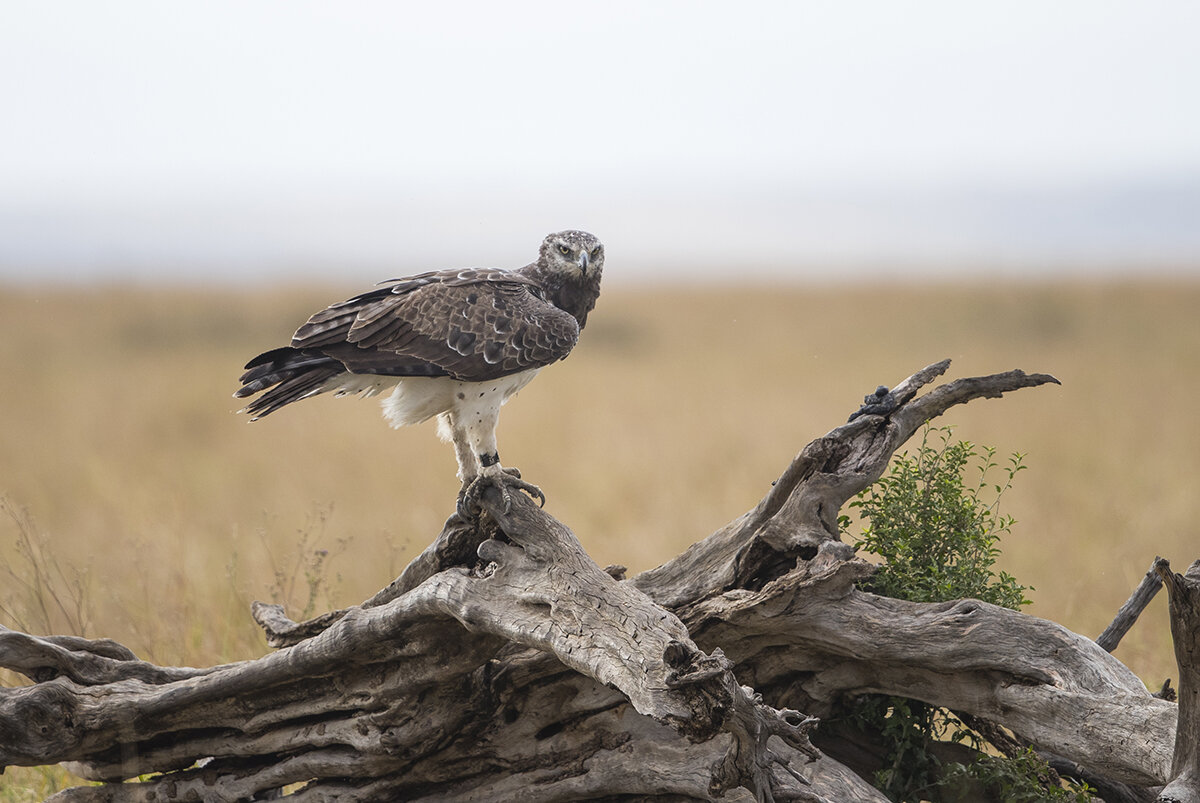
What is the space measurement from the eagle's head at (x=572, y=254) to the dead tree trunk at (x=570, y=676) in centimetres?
168

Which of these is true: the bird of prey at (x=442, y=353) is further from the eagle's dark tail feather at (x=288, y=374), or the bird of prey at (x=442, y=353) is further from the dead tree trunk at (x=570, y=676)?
the dead tree trunk at (x=570, y=676)

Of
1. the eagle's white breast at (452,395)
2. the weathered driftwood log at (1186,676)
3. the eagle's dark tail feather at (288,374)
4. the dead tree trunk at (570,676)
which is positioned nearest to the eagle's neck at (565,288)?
the eagle's white breast at (452,395)

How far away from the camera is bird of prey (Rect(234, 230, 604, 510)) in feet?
18.0

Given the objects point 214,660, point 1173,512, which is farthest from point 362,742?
point 1173,512

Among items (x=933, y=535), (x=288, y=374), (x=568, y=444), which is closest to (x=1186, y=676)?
(x=933, y=535)

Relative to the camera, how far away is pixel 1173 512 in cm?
1330

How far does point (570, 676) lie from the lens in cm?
481

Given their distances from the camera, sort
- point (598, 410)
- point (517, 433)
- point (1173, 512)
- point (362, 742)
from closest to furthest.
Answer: point (362, 742)
point (1173, 512)
point (517, 433)
point (598, 410)

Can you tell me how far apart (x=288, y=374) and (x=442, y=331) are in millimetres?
770

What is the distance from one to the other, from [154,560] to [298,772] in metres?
6.16

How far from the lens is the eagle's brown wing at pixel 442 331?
18.1ft

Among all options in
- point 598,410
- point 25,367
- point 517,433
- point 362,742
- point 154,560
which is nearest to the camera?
point 362,742

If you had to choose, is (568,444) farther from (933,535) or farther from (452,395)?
(933,535)

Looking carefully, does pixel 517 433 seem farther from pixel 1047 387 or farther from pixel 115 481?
pixel 1047 387
